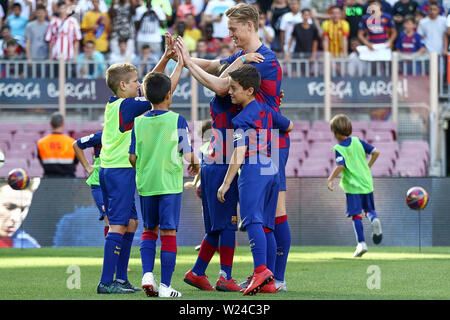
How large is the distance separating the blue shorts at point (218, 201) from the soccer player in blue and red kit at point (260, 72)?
17.0 inches

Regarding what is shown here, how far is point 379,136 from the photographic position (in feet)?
58.2

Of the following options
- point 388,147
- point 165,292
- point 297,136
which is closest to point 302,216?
point 297,136

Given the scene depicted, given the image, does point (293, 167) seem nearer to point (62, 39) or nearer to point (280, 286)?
point (62, 39)

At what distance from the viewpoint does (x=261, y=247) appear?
7.20m

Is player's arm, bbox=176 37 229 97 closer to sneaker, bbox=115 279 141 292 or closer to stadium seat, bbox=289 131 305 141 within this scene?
sneaker, bbox=115 279 141 292

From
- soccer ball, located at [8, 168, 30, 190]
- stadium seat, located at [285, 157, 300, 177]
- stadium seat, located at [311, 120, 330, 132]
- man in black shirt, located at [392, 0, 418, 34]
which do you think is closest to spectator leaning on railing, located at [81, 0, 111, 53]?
stadium seat, located at [311, 120, 330, 132]

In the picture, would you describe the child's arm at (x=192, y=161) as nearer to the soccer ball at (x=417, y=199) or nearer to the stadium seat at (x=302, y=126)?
the soccer ball at (x=417, y=199)

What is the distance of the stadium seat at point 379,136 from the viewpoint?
57.8ft

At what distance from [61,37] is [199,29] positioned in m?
2.79

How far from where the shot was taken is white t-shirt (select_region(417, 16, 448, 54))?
19.2 metres

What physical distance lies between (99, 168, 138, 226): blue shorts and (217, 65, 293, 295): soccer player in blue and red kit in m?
0.82

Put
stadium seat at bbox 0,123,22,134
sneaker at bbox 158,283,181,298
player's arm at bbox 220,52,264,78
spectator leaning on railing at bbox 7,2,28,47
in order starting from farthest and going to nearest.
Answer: spectator leaning on railing at bbox 7,2,28,47, stadium seat at bbox 0,123,22,134, player's arm at bbox 220,52,264,78, sneaker at bbox 158,283,181,298
